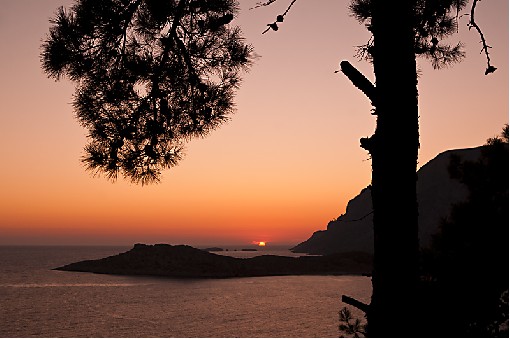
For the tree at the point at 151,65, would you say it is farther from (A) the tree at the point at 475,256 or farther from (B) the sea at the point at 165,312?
(B) the sea at the point at 165,312

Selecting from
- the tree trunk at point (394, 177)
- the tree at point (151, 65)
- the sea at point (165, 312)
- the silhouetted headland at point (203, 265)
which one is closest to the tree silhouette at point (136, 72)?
the tree at point (151, 65)

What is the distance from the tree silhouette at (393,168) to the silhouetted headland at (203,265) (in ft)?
364

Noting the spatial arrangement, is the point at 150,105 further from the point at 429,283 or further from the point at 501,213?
the point at 501,213

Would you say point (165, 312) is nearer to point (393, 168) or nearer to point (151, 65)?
point (151, 65)

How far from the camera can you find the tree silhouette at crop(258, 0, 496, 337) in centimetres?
489

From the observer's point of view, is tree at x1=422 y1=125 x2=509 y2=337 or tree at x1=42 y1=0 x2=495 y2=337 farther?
tree at x1=422 y1=125 x2=509 y2=337

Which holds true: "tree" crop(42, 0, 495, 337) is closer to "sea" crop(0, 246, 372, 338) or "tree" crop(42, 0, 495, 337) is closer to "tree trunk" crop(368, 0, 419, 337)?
"tree trunk" crop(368, 0, 419, 337)

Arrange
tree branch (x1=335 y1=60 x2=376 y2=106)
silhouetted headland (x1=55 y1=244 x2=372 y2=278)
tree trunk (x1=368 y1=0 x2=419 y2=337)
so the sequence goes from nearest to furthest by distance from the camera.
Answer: tree trunk (x1=368 y1=0 x2=419 y2=337), tree branch (x1=335 y1=60 x2=376 y2=106), silhouetted headland (x1=55 y1=244 x2=372 y2=278)

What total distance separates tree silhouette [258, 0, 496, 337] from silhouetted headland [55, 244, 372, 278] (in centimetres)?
11091

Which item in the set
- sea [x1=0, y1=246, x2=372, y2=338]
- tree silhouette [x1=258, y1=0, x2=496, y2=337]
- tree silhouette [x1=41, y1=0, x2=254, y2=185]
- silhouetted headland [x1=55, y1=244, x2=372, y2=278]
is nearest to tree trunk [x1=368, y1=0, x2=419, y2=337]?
tree silhouette [x1=258, y1=0, x2=496, y2=337]

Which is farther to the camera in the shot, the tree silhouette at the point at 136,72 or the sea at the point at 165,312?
the sea at the point at 165,312

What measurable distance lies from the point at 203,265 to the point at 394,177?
388ft

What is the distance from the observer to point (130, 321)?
154 feet

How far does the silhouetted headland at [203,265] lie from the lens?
11762cm
